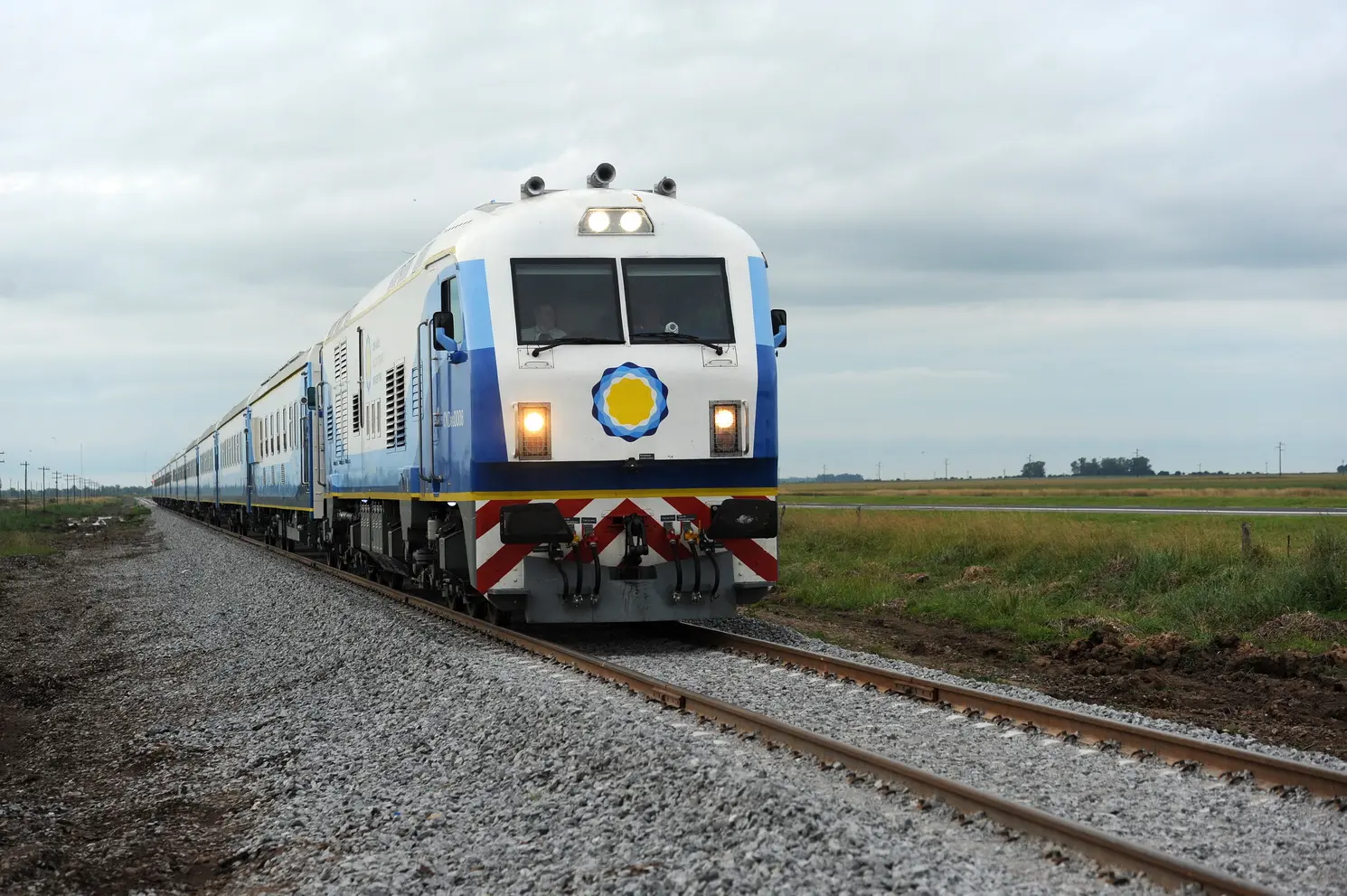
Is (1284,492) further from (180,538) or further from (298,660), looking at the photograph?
(298,660)

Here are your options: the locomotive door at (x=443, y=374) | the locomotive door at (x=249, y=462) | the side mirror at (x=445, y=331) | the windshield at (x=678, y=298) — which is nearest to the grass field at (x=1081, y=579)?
the windshield at (x=678, y=298)

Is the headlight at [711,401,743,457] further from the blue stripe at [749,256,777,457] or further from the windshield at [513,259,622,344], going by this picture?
the windshield at [513,259,622,344]

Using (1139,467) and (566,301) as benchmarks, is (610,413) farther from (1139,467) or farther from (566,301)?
(1139,467)

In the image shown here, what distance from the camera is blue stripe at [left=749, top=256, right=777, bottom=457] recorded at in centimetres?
1056

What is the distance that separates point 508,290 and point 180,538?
1165 inches

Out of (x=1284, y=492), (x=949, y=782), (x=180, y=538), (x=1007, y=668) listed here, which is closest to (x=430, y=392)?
(x=1007, y=668)

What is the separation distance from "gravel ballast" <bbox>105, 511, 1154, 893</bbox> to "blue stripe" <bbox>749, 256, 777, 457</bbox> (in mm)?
2637

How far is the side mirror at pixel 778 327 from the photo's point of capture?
1098 cm

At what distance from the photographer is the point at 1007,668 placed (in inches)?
429

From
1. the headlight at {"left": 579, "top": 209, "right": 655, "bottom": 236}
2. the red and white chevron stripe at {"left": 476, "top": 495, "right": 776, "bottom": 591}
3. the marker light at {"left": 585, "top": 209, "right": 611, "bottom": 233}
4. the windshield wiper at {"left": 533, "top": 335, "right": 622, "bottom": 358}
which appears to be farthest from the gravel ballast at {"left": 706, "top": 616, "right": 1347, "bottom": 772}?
the marker light at {"left": 585, "top": 209, "right": 611, "bottom": 233}

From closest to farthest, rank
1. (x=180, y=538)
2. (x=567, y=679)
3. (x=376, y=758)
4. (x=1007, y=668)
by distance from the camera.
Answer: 1. (x=376, y=758)
2. (x=567, y=679)
3. (x=1007, y=668)
4. (x=180, y=538)

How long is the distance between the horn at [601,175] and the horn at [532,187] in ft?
1.52

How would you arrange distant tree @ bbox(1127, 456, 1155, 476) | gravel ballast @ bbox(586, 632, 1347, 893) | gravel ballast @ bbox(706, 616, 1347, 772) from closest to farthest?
gravel ballast @ bbox(586, 632, 1347, 893) < gravel ballast @ bbox(706, 616, 1347, 772) < distant tree @ bbox(1127, 456, 1155, 476)

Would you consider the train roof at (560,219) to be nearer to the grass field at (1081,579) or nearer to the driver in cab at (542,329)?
the driver in cab at (542,329)
